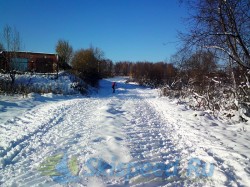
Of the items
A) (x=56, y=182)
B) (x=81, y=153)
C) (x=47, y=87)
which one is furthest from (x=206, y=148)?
(x=47, y=87)

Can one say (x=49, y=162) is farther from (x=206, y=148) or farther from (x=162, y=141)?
(x=206, y=148)

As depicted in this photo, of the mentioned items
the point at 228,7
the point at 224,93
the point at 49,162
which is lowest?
the point at 49,162

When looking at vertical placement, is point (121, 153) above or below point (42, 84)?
below

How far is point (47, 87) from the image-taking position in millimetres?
20281

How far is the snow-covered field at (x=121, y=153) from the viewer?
4152 millimetres

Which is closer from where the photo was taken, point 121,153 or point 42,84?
point 121,153

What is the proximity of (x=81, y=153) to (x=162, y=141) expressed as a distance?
240 cm

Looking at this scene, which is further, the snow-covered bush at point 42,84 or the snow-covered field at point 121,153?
the snow-covered bush at point 42,84

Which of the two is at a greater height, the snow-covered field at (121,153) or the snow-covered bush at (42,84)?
the snow-covered bush at (42,84)

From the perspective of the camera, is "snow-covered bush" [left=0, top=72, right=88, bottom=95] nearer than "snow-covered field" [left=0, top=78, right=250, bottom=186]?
No

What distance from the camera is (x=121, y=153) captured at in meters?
5.34

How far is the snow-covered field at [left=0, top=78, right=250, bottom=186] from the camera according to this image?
4.15m

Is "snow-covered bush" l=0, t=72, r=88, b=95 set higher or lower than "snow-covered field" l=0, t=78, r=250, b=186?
higher

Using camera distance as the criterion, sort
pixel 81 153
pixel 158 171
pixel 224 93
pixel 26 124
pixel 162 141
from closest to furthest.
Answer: pixel 158 171, pixel 81 153, pixel 162 141, pixel 26 124, pixel 224 93
